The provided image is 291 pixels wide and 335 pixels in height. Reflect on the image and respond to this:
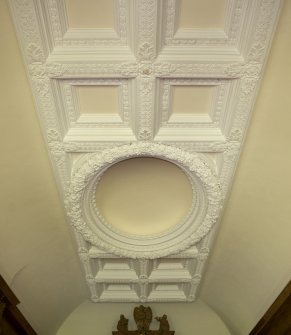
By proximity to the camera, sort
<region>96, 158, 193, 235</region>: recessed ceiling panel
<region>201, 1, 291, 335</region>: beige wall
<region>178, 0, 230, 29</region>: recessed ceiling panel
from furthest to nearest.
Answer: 1. <region>96, 158, 193, 235</region>: recessed ceiling panel
2. <region>201, 1, 291, 335</region>: beige wall
3. <region>178, 0, 230, 29</region>: recessed ceiling panel

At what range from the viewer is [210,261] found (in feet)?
13.3

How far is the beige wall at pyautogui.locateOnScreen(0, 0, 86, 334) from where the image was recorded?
86.3 inches

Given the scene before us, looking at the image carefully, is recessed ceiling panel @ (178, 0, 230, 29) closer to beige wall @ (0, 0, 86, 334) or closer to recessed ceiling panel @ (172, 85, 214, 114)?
recessed ceiling panel @ (172, 85, 214, 114)

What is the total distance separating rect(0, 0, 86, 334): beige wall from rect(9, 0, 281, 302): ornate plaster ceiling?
0.11 m

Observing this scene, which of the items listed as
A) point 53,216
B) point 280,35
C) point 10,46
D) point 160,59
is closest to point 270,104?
point 280,35

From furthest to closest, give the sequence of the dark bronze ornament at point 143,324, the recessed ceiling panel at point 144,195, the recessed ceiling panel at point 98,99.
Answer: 1. the dark bronze ornament at point 143,324
2. the recessed ceiling panel at point 144,195
3. the recessed ceiling panel at point 98,99

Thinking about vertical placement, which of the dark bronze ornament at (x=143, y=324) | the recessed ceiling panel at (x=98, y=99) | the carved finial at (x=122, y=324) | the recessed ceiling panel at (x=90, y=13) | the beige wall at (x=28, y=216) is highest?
the recessed ceiling panel at (x=90, y=13)

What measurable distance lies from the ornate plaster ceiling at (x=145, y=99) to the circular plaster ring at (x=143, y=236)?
1cm

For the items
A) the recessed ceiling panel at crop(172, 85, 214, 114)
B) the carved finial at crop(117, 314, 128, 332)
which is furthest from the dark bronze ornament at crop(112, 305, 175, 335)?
the recessed ceiling panel at crop(172, 85, 214, 114)

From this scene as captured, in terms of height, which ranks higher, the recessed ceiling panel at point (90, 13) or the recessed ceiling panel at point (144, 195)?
the recessed ceiling panel at point (90, 13)

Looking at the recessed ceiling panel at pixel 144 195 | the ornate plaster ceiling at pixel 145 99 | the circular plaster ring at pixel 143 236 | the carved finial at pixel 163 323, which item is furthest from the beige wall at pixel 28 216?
the carved finial at pixel 163 323

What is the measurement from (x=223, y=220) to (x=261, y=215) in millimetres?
493

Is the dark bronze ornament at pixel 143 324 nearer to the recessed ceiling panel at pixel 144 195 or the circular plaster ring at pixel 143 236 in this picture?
the circular plaster ring at pixel 143 236

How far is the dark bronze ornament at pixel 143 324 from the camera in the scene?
4.27 m
